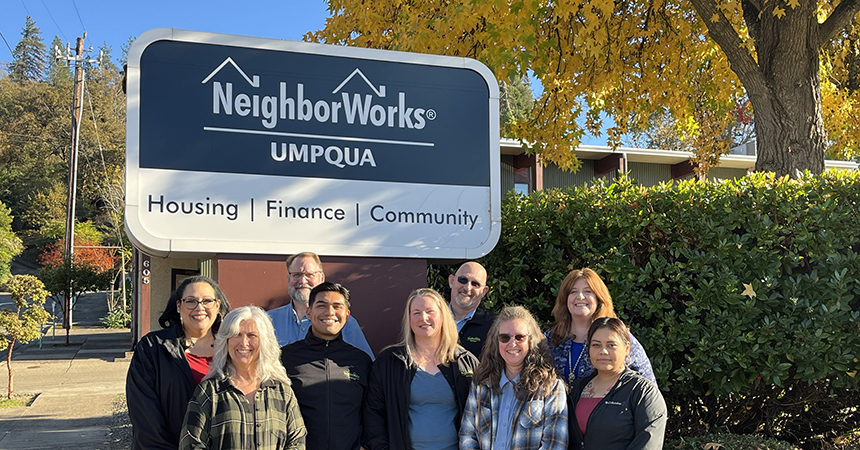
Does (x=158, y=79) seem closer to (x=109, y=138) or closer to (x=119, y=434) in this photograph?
(x=119, y=434)

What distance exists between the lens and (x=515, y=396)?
3.23 m

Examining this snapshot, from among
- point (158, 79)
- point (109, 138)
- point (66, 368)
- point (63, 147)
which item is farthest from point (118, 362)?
point (63, 147)

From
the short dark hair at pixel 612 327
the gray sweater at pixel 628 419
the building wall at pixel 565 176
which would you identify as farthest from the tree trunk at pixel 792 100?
the building wall at pixel 565 176

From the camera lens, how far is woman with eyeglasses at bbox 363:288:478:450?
3295 mm

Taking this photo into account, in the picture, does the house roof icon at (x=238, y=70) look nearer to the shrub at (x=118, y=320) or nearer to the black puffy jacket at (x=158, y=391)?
the black puffy jacket at (x=158, y=391)

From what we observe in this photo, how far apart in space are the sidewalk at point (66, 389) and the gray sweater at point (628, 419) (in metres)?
6.74

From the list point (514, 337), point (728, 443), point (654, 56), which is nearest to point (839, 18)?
point (654, 56)

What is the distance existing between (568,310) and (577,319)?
3.1 inches

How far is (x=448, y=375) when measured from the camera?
338cm

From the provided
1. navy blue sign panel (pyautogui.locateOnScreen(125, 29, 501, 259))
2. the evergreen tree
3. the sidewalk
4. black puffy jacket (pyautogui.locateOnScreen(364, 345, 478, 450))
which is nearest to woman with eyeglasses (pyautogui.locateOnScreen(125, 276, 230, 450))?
navy blue sign panel (pyautogui.locateOnScreen(125, 29, 501, 259))

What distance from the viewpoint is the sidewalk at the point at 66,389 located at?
28.8ft

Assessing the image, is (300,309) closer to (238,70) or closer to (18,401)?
(238,70)

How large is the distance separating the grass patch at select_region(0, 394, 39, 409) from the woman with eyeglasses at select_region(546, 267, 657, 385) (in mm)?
10719

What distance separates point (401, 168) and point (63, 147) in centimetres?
5324
